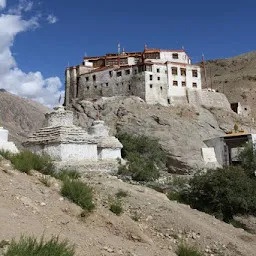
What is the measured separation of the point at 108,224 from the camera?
922 cm

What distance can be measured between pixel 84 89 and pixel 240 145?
978 inches

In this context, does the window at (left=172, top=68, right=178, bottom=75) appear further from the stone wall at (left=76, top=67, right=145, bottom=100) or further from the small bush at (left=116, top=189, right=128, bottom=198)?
the small bush at (left=116, top=189, right=128, bottom=198)

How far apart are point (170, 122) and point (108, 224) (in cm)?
3301

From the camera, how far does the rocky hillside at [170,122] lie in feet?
125

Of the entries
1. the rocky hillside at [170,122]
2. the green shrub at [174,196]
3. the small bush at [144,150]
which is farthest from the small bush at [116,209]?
the rocky hillside at [170,122]

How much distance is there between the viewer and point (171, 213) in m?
11.0

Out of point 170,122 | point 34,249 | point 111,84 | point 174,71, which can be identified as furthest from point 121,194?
point 174,71

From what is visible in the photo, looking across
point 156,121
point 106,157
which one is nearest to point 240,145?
point 156,121

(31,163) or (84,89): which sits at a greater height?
(84,89)

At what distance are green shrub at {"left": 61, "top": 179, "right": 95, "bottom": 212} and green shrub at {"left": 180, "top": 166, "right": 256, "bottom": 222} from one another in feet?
24.9

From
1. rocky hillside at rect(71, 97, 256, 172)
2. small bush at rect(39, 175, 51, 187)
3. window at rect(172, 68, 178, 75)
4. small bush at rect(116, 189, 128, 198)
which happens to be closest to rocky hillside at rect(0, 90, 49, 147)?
rocky hillside at rect(71, 97, 256, 172)

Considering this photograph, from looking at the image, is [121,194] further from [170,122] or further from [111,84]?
[111,84]

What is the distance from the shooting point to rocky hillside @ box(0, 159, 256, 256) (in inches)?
290

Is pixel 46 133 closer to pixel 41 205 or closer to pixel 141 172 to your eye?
pixel 141 172
